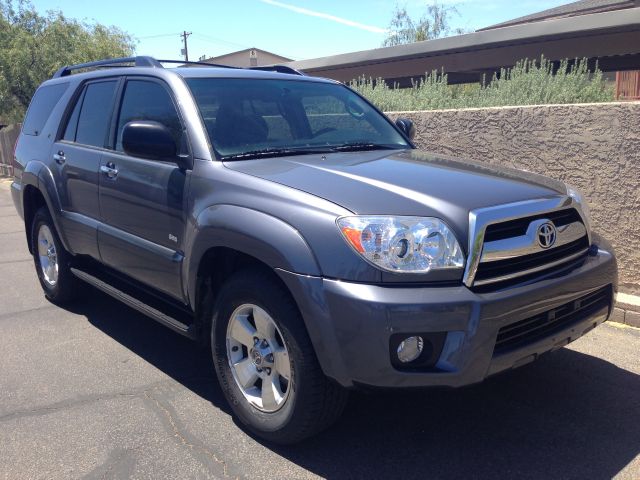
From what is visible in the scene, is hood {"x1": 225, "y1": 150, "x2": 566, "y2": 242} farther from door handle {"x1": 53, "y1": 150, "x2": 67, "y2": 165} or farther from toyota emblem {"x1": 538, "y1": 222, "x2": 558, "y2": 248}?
door handle {"x1": 53, "y1": 150, "x2": 67, "y2": 165}

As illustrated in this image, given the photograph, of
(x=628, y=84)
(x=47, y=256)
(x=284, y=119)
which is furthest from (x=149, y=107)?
(x=628, y=84)

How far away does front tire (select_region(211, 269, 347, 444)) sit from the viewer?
289 centimetres

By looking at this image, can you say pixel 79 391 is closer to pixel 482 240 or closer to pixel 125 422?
pixel 125 422

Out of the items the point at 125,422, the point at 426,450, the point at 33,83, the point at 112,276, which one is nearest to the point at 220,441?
the point at 125,422

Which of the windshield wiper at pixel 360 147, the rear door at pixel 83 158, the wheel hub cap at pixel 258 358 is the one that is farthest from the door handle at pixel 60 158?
the wheel hub cap at pixel 258 358

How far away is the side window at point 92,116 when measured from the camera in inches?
181

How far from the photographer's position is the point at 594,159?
208 inches

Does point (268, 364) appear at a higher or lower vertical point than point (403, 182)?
lower

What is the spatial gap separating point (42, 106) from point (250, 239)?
3.81 meters

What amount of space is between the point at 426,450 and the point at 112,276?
2.76 metres

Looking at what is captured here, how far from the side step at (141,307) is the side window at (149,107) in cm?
101

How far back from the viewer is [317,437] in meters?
3.30

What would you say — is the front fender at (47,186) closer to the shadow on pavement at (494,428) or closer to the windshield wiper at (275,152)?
the shadow on pavement at (494,428)

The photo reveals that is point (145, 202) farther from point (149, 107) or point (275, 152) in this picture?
point (275, 152)
